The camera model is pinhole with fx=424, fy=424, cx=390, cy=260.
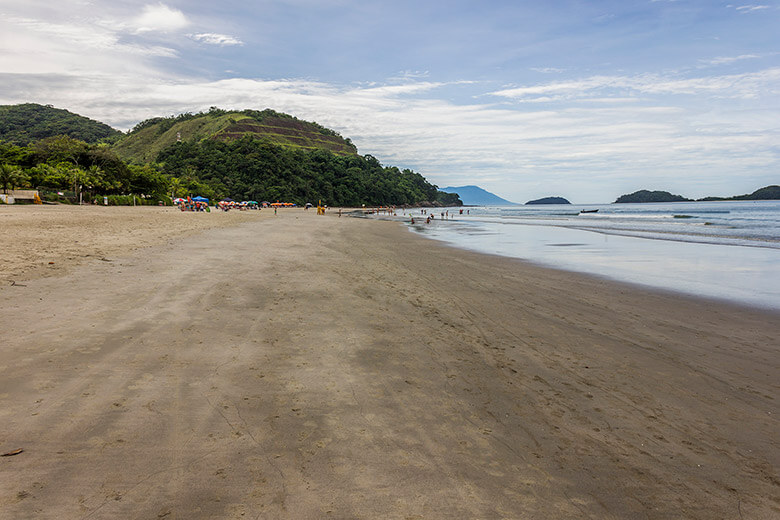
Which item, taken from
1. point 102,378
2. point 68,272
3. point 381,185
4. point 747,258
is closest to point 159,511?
point 102,378

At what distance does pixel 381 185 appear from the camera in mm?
173375

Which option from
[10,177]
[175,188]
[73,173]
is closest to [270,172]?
[175,188]

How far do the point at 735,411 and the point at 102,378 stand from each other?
6627 millimetres

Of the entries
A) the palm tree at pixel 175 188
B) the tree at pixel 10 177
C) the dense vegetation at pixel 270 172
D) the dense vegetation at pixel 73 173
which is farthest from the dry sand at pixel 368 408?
the dense vegetation at pixel 270 172

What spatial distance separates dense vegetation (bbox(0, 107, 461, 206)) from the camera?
58.9 meters

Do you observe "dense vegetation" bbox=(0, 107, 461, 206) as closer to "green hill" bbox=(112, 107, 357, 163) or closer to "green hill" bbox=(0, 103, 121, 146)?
"green hill" bbox=(112, 107, 357, 163)

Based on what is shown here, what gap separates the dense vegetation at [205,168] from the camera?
58938mm

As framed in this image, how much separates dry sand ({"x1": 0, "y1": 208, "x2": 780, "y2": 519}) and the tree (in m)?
53.3

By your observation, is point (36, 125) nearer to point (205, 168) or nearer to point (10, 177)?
point (205, 168)

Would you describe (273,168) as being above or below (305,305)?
above

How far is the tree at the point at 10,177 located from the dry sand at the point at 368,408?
175ft

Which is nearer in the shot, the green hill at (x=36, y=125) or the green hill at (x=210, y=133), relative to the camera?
the green hill at (x=36, y=125)

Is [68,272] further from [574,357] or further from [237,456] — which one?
[574,357]

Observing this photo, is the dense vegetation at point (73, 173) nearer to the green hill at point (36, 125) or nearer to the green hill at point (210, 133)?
the green hill at point (210, 133)
